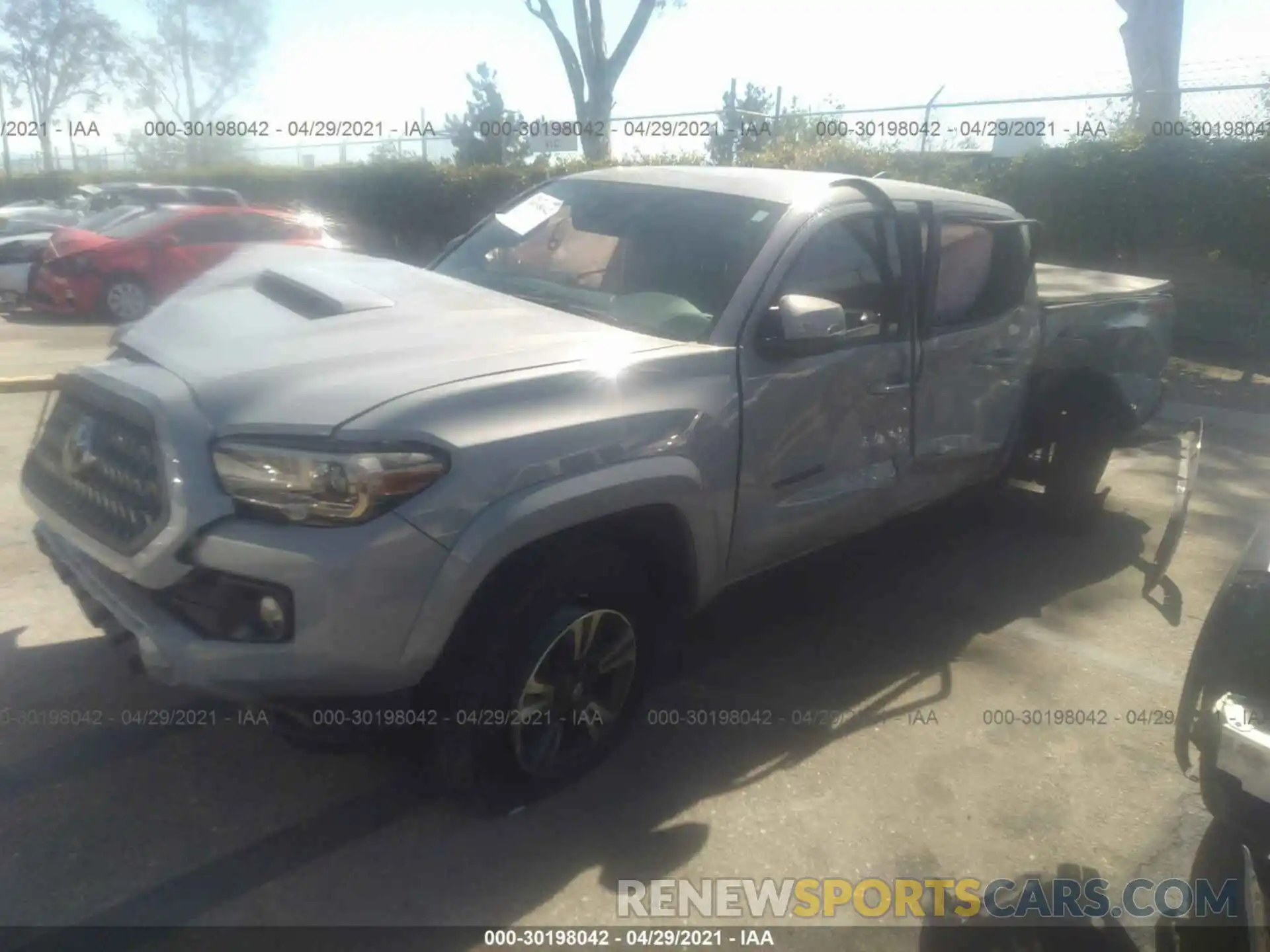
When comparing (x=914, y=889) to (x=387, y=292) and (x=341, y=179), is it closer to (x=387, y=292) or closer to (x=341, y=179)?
(x=387, y=292)

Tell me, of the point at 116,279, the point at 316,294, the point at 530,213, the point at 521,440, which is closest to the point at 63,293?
the point at 116,279

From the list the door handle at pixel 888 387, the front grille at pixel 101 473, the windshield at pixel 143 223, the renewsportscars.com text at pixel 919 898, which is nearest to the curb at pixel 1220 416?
the door handle at pixel 888 387

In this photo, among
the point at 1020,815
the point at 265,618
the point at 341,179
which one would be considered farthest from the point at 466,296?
the point at 341,179

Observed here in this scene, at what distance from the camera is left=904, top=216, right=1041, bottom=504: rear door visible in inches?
172

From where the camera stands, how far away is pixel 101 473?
291 cm

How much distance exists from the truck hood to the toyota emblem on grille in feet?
0.86

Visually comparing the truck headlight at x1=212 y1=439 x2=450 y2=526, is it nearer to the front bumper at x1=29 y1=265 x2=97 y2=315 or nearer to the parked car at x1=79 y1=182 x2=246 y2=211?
the front bumper at x1=29 y1=265 x2=97 y2=315

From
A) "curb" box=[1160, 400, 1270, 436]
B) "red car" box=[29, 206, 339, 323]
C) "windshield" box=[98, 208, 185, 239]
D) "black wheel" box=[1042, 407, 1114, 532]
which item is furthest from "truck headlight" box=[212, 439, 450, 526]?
"windshield" box=[98, 208, 185, 239]

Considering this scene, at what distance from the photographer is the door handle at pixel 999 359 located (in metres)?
4.71

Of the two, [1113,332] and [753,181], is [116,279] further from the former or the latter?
[1113,332]

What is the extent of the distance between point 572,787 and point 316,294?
1.80m

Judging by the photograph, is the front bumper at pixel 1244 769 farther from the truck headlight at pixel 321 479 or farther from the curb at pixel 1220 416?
the curb at pixel 1220 416

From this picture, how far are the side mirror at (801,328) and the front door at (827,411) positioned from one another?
38 millimetres

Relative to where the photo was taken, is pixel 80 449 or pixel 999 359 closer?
pixel 80 449
